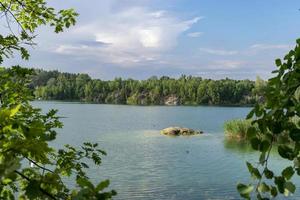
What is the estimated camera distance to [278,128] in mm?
1848

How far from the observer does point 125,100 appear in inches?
6673

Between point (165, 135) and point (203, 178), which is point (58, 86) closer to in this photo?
point (165, 135)

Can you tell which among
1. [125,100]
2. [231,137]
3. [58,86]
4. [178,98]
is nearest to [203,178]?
[231,137]

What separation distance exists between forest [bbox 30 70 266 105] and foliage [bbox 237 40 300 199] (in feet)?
442

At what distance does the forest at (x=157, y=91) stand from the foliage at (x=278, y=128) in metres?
135

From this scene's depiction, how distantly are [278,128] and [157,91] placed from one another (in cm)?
16121

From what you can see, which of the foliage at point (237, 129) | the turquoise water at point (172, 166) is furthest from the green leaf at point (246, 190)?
the foliage at point (237, 129)

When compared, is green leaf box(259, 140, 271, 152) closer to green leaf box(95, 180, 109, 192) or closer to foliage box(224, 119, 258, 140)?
green leaf box(95, 180, 109, 192)

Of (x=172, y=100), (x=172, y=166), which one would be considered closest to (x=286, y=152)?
(x=172, y=166)

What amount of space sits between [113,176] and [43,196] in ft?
78.0

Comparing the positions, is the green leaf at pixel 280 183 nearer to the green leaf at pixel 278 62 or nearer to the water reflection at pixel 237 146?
the green leaf at pixel 278 62

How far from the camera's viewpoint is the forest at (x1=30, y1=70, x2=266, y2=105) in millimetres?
151375

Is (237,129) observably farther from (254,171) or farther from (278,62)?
(254,171)

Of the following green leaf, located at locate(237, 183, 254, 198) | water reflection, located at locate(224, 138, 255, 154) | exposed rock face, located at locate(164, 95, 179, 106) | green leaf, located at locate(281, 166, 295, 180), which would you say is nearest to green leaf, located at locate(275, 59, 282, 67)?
green leaf, located at locate(281, 166, 295, 180)
